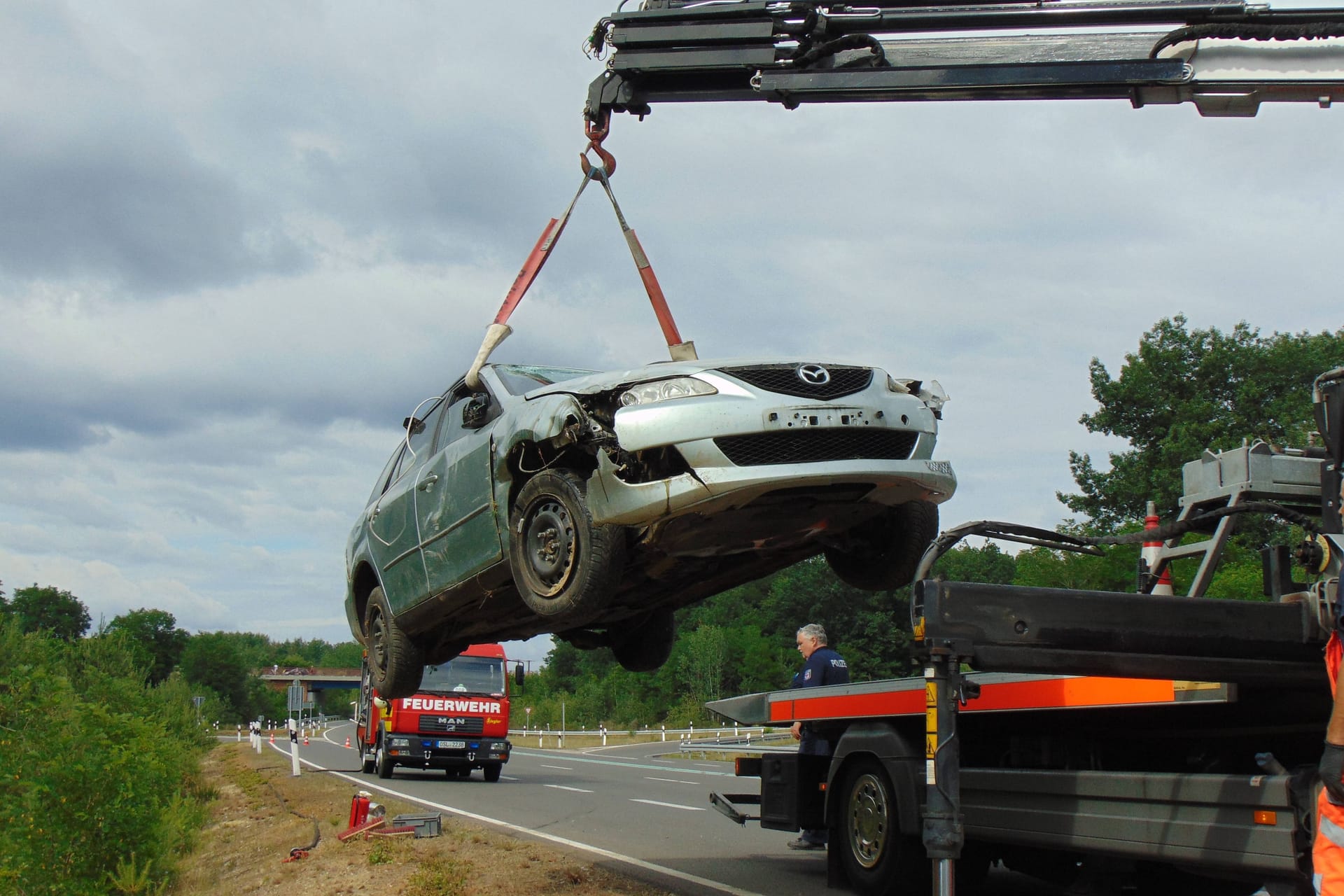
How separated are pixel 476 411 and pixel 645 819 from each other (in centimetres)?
823

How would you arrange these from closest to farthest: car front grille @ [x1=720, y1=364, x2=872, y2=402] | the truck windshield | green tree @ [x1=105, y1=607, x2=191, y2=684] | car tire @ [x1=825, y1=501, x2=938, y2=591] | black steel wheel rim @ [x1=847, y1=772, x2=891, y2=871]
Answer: car front grille @ [x1=720, y1=364, x2=872, y2=402]
car tire @ [x1=825, y1=501, x2=938, y2=591]
black steel wheel rim @ [x1=847, y1=772, x2=891, y2=871]
the truck windshield
green tree @ [x1=105, y1=607, x2=191, y2=684]

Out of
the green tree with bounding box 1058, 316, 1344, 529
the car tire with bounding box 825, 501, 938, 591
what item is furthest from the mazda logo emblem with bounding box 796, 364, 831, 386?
the green tree with bounding box 1058, 316, 1344, 529

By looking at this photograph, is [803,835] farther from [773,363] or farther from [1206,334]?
[1206,334]

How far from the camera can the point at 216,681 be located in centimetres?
9669

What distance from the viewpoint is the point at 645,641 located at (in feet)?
25.3

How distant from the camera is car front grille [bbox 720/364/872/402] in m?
5.30

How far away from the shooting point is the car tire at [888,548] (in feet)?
19.3

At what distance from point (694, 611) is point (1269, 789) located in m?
46.0

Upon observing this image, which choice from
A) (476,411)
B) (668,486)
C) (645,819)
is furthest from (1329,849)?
(645,819)

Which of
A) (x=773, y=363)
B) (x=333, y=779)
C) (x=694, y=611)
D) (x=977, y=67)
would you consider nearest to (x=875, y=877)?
(x=773, y=363)

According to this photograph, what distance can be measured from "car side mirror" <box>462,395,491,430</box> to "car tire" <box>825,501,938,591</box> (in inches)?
82.0

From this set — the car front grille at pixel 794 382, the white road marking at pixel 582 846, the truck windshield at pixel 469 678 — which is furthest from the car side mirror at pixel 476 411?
the truck windshield at pixel 469 678

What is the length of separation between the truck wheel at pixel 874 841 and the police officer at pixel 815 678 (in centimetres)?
55

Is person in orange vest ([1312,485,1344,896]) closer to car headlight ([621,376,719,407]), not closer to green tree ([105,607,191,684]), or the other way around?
car headlight ([621,376,719,407])
